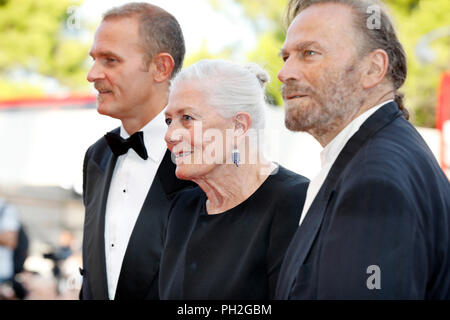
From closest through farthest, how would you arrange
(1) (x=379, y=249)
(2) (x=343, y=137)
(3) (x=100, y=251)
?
(1) (x=379, y=249) < (2) (x=343, y=137) < (3) (x=100, y=251)

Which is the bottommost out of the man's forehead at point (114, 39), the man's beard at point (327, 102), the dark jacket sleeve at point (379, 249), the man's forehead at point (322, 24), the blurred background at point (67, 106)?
the dark jacket sleeve at point (379, 249)

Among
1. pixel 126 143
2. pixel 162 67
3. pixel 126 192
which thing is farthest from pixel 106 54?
pixel 126 192

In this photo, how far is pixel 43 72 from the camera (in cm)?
1738

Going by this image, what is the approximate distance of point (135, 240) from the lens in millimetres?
2408

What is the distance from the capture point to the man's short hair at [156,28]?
8.75ft

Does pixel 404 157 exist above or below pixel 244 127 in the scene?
below

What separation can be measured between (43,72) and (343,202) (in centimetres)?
1706

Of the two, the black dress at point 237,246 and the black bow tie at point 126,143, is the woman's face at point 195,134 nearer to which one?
the black dress at point 237,246

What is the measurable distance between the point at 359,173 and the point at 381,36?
59 centimetres

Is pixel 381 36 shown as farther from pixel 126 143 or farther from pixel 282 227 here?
pixel 126 143

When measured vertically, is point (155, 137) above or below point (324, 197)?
above

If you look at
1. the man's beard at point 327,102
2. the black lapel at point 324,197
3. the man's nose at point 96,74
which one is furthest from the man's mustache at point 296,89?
the man's nose at point 96,74
